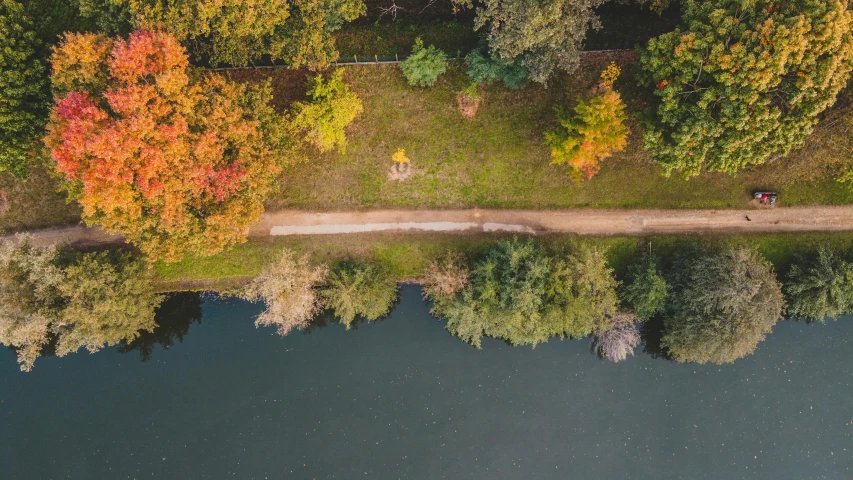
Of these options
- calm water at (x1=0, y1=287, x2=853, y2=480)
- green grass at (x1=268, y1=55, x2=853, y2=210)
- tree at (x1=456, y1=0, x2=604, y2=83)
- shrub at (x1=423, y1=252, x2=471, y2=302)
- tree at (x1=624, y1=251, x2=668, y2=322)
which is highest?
tree at (x1=456, y1=0, x2=604, y2=83)

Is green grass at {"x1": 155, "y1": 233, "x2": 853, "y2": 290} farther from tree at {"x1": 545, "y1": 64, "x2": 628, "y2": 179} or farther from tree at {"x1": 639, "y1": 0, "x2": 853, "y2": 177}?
tree at {"x1": 639, "y1": 0, "x2": 853, "y2": 177}

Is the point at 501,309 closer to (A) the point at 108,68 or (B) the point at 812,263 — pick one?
(B) the point at 812,263

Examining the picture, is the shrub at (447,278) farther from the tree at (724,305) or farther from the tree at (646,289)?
the tree at (724,305)

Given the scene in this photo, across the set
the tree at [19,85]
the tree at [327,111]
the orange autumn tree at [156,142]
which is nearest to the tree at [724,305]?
the tree at [327,111]

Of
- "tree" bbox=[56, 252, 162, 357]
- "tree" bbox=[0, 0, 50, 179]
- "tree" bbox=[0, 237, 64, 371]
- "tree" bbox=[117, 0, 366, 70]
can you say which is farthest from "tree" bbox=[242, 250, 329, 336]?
"tree" bbox=[0, 0, 50, 179]

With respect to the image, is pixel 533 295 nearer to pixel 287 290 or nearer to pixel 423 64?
pixel 287 290

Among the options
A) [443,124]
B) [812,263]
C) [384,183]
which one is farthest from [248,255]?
[812,263]
